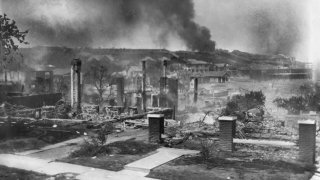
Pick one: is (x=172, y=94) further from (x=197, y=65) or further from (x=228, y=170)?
(x=197, y=65)

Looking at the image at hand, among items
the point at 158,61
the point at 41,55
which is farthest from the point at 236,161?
the point at 41,55

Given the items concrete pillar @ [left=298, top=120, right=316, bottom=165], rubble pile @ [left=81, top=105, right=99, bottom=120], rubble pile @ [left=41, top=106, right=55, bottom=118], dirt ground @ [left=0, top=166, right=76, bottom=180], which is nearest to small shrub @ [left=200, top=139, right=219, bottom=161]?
concrete pillar @ [left=298, top=120, right=316, bottom=165]

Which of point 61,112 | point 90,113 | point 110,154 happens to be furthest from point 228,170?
point 90,113

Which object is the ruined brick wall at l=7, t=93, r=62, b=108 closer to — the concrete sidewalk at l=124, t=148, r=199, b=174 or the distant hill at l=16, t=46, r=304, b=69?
the concrete sidewalk at l=124, t=148, r=199, b=174

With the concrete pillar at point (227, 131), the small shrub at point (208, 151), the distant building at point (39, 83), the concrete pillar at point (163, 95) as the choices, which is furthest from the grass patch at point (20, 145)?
the distant building at point (39, 83)

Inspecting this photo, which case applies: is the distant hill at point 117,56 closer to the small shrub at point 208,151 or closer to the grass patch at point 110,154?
the small shrub at point 208,151

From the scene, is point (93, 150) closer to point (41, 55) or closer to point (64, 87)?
point (64, 87)
